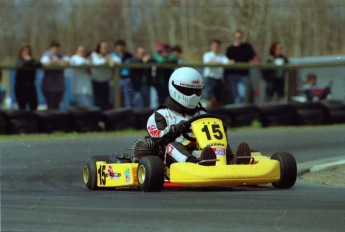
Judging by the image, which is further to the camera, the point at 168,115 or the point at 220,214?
the point at 168,115

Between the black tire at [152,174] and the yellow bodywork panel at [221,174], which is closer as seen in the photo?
the yellow bodywork panel at [221,174]

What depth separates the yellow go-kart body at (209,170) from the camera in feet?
29.6

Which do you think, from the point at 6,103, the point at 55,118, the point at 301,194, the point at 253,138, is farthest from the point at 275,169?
the point at 6,103

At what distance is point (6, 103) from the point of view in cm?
1867

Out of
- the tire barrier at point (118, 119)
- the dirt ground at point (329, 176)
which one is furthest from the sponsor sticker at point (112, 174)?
the tire barrier at point (118, 119)

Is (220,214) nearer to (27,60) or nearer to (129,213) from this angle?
(129,213)

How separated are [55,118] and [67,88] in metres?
0.95

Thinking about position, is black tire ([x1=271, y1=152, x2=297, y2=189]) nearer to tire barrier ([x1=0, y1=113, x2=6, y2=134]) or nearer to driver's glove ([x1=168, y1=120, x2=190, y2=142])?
driver's glove ([x1=168, y1=120, x2=190, y2=142])

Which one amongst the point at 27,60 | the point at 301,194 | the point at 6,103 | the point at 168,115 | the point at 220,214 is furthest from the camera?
the point at 6,103

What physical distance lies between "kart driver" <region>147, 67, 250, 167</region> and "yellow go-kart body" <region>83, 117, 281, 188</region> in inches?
5.6

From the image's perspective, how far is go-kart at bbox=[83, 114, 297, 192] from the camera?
356 inches

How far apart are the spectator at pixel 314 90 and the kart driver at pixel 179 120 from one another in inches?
373

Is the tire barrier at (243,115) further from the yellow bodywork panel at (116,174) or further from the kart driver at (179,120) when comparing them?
the yellow bodywork panel at (116,174)

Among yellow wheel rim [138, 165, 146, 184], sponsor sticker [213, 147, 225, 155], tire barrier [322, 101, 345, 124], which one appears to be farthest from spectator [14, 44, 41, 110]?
sponsor sticker [213, 147, 225, 155]
